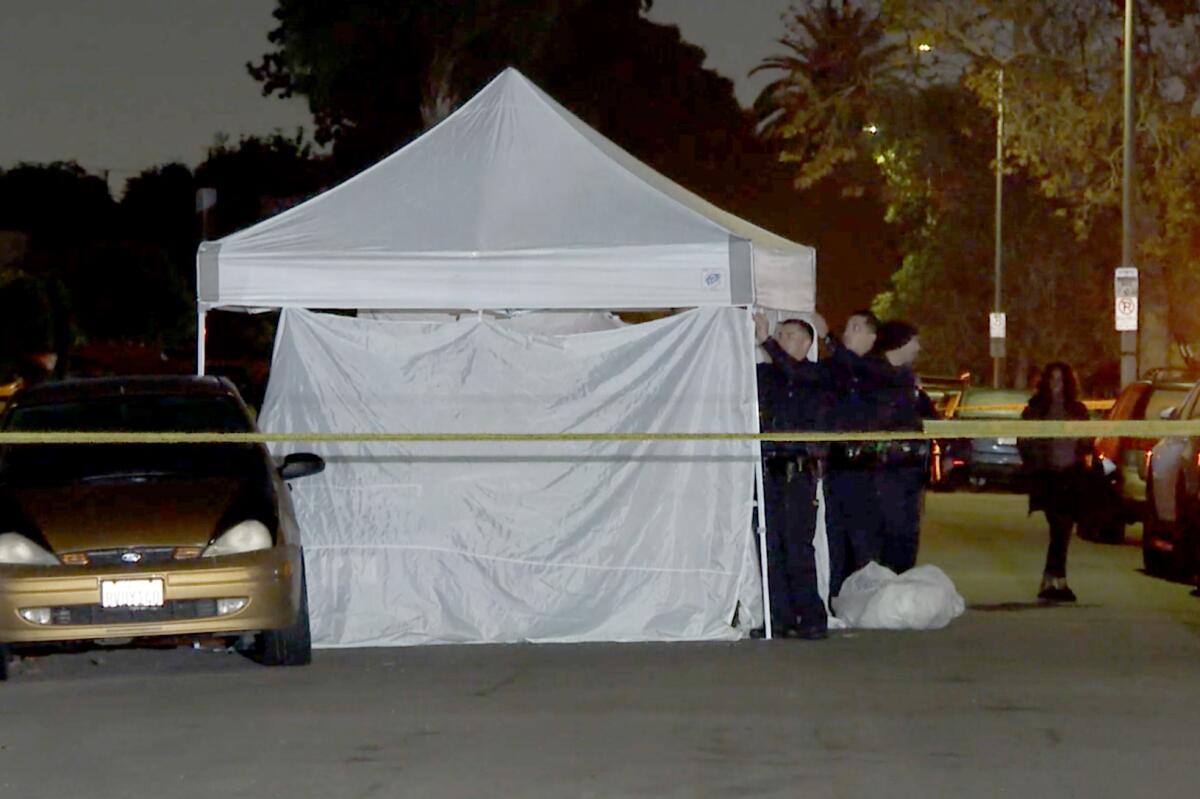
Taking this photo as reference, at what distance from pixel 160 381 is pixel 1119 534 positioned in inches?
430

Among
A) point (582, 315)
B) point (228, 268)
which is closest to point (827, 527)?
point (582, 315)

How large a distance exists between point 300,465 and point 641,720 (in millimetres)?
2846

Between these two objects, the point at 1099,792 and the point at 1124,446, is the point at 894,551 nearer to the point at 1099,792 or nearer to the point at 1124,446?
the point at 1099,792

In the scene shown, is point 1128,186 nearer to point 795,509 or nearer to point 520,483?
point 795,509

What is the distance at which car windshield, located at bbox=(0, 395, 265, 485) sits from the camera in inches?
420

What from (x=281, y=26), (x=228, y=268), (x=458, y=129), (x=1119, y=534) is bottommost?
(x=1119, y=534)

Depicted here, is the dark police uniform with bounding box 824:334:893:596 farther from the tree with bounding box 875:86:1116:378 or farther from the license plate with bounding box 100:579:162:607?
→ the tree with bounding box 875:86:1116:378

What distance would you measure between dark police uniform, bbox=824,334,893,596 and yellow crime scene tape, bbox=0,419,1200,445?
66 centimetres

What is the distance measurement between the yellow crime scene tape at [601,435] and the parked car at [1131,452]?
19.3 ft

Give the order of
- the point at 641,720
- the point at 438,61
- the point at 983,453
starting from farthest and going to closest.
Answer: the point at 438,61 < the point at 983,453 < the point at 641,720

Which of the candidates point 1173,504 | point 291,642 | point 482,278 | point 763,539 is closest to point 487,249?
point 482,278

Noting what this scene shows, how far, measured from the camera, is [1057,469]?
44.0 ft

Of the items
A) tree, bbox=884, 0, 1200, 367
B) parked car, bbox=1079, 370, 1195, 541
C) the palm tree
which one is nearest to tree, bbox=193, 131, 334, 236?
the palm tree

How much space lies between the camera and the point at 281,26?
40250 mm
